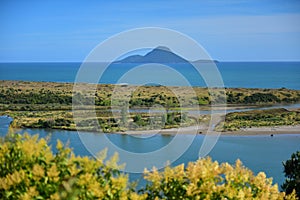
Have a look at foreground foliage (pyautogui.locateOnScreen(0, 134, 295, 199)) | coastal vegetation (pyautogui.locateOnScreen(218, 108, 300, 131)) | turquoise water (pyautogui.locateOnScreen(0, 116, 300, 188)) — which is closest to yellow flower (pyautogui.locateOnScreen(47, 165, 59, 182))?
foreground foliage (pyautogui.locateOnScreen(0, 134, 295, 199))

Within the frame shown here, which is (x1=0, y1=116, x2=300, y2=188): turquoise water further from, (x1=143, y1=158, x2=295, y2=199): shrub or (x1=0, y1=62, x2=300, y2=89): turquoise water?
(x1=143, y1=158, x2=295, y2=199): shrub

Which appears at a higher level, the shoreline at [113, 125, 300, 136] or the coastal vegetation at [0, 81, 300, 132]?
the coastal vegetation at [0, 81, 300, 132]

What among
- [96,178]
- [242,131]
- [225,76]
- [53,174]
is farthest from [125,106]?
[225,76]

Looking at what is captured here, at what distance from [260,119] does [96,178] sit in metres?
20.9

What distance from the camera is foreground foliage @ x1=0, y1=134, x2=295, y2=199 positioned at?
219 cm

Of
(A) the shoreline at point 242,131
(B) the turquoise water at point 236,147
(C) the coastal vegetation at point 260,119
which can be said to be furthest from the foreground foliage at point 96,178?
(C) the coastal vegetation at point 260,119

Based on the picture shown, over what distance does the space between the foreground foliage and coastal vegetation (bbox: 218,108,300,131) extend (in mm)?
16994

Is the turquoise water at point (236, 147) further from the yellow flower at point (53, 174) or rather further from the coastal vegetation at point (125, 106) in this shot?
the yellow flower at point (53, 174)

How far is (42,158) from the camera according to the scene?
2.32m

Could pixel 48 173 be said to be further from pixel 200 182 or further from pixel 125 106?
pixel 125 106

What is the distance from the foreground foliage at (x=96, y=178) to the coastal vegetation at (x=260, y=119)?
17.0 m

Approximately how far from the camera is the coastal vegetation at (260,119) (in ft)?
69.0

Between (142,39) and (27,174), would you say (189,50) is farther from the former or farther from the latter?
(27,174)

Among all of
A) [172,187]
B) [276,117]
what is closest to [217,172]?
[172,187]
